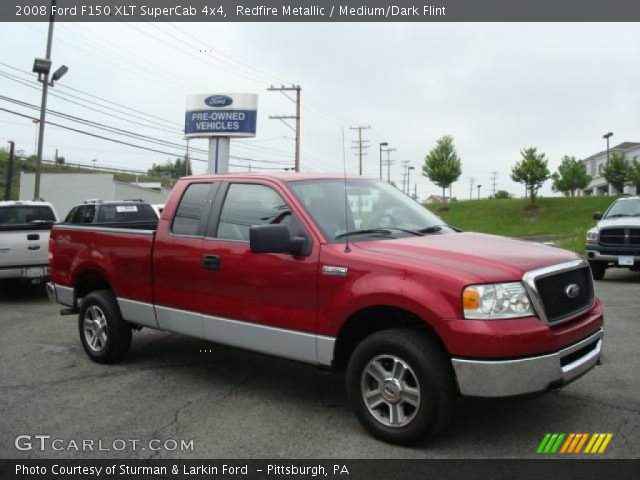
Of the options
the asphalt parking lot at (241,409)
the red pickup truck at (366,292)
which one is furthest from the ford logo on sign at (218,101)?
the red pickup truck at (366,292)

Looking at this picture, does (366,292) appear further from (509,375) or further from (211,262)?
(211,262)

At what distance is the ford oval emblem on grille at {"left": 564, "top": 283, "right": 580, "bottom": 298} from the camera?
4.02 m

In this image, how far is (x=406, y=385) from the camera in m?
3.92

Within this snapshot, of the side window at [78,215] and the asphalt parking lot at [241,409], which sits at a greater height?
the side window at [78,215]

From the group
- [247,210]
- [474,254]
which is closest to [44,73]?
[247,210]

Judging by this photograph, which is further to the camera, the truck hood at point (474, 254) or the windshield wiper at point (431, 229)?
the windshield wiper at point (431, 229)

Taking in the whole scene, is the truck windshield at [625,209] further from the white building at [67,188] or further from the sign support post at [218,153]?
the white building at [67,188]

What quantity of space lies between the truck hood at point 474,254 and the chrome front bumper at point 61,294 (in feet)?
12.5

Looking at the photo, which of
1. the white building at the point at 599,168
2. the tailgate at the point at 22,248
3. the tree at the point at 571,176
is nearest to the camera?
the tailgate at the point at 22,248

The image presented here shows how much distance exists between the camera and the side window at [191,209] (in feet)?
17.5

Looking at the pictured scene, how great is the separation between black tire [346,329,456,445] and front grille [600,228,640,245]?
9.89 m

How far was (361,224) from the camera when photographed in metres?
4.69

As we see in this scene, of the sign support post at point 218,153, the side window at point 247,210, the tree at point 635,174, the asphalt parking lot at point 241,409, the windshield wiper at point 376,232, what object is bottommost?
the asphalt parking lot at point 241,409
